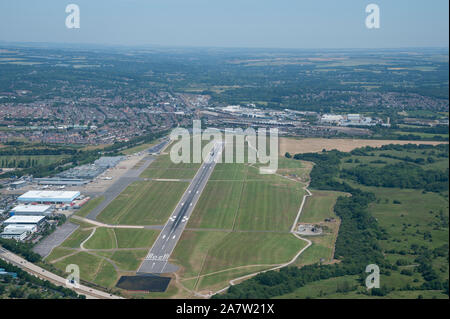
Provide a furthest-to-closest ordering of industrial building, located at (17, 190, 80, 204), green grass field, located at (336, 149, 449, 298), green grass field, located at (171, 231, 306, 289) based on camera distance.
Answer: industrial building, located at (17, 190, 80, 204)
green grass field, located at (171, 231, 306, 289)
green grass field, located at (336, 149, 449, 298)

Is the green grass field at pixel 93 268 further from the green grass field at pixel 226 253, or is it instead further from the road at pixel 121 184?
the road at pixel 121 184

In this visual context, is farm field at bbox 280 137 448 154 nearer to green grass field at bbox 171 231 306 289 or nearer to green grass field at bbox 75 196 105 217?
green grass field at bbox 75 196 105 217

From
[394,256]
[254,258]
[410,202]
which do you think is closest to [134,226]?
[254,258]

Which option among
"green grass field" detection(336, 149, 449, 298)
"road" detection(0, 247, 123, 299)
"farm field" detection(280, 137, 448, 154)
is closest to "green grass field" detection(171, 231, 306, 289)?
"road" detection(0, 247, 123, 299)

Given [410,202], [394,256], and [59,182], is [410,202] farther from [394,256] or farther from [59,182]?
[59,182]

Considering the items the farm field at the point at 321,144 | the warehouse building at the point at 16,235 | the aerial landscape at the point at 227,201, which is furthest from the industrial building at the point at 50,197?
the farm field at the point at 321,144

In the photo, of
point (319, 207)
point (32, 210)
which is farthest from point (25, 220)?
point (319, 207)
